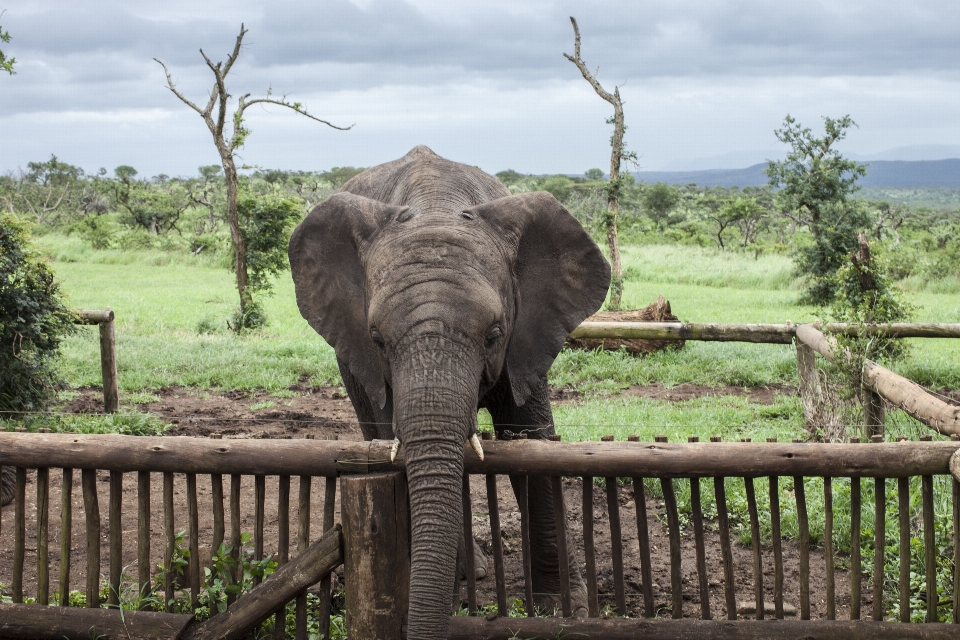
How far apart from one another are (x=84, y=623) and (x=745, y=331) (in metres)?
6.21

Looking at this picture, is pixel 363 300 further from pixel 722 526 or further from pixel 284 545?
pixel 722 526

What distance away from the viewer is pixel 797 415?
26.7 ft

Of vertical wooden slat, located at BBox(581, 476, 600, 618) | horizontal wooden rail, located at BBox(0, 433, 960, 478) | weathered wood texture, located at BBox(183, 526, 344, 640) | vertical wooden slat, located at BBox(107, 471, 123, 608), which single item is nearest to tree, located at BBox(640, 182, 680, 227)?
vertical wooden slat, located at BBox(581, 476, 600, 618)

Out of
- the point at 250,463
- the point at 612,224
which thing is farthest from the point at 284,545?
the point at 612,224

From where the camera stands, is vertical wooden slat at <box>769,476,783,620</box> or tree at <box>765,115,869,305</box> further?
tree at <box>765,115,869,305</box>

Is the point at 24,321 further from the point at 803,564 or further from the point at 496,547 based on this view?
the point at 803,564

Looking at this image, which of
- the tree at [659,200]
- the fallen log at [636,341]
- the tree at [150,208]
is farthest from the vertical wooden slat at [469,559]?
the tree at [659,200]

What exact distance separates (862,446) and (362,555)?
2.01 metres

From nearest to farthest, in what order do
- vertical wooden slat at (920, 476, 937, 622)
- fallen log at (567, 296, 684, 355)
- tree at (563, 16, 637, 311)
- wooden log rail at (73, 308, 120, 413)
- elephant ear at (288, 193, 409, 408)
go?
vertical wooden slat at (920, 476, 937, 622)
elephant ear at (288, 193, 409, 408)
wooden log rail at (73, 308, 120, 413)
fallen log at (567, 296, 684, 355)
tree at (563, 16, 637, 311)

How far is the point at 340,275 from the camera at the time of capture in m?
4.31

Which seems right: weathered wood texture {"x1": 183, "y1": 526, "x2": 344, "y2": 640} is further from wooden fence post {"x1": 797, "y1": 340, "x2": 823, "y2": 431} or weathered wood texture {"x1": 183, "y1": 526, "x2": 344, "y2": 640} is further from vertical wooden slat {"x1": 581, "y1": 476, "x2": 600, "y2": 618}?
wooden fence post {"x1": 797, "y1": 340, "x2": 823, "y2": 431}

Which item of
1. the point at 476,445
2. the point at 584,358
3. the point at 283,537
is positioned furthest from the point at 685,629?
the point at 584,358

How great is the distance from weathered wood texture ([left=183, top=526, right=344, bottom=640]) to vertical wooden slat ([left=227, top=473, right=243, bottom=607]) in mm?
213

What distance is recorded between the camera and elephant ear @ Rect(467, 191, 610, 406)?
14.0 feet
